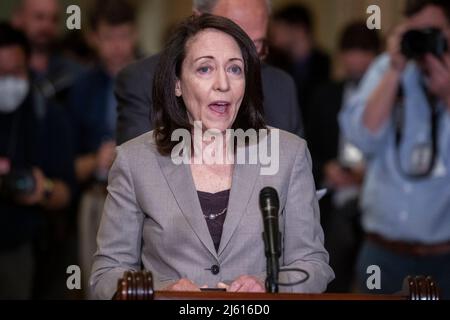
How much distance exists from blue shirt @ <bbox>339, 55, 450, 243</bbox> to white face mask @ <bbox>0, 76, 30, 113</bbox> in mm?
1392

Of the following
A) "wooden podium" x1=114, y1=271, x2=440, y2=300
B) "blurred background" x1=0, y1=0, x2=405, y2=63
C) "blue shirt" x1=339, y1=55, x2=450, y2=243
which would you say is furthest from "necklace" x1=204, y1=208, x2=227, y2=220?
"blue shirt" x1=339, y1=55, x2=450, y2=243

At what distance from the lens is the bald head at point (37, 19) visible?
5668 mm

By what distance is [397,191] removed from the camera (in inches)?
171

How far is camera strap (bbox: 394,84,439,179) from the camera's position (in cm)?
430

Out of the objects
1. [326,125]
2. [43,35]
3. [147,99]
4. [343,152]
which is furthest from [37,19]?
[147,99]

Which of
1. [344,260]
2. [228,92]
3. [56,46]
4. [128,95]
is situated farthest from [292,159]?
[56,46]

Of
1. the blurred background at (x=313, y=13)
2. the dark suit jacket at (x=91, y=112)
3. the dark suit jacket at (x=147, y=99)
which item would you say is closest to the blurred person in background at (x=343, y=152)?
the blurred background at (x=313, y=13)

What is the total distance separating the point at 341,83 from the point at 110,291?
3094 millimetres

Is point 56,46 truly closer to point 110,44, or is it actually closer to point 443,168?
point 110,44

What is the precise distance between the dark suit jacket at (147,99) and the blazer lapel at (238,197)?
340mm

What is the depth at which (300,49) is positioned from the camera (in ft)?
21.3

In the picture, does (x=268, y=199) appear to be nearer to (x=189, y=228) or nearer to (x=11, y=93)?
(x=189, y=228)

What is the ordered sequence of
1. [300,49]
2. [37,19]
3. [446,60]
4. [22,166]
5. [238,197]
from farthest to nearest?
[300,49] < [37,19] < [22,166] < [446,60] < [238,197]

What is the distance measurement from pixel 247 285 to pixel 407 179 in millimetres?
1867
